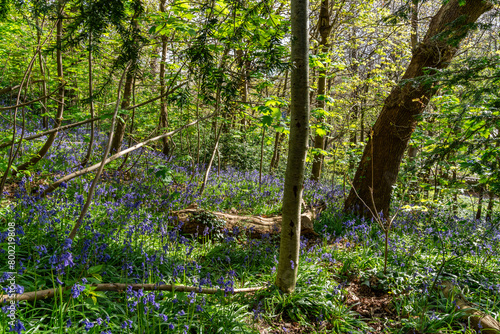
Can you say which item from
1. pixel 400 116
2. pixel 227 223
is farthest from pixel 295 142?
pixel 400 116

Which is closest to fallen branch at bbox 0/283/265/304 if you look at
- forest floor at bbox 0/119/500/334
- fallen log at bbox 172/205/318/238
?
forest floor at bbox 0/119/500/334

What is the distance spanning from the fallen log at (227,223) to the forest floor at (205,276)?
4cm

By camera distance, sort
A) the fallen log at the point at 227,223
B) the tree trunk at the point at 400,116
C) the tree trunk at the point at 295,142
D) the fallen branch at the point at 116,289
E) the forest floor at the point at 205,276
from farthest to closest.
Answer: the tree trunk at the point at 400,116 < the fallen log at the point at 227,223 < the tree trunk at the point at 295,142 < the forest floor at the point at 205,276 < the fallen branch at the point at 116,289

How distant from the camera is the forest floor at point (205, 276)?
7.13ft

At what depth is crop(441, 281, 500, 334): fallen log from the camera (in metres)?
2.65

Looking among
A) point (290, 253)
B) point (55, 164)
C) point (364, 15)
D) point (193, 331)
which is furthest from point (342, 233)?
point (364, 15)

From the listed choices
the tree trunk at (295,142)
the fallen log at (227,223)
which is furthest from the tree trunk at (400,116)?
the tree trunk at (295,142)

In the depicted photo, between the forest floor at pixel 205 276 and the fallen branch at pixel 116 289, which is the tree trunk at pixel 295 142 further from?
the fallen branch at pixel 116 289

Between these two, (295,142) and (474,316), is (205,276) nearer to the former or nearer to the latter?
(295,142)

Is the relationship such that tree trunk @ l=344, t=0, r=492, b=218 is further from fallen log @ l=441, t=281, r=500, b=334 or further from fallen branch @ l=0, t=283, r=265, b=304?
fallen branch @ l=0, t=283, r=265, b=304

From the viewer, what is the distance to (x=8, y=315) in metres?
1.79

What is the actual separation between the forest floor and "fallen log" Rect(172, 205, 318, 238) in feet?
0.14

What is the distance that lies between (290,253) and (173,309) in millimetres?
1219

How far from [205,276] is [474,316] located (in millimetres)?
2895
